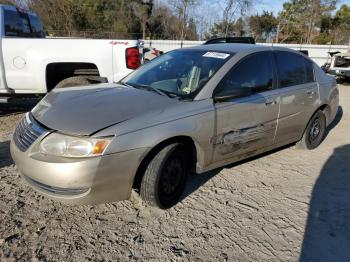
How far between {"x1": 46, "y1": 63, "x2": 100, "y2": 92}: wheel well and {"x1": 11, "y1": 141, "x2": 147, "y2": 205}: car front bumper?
357 cm

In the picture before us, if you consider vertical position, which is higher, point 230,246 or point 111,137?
point 111,137

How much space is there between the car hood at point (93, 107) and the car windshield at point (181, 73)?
0.83 ft

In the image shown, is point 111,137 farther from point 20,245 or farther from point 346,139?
point 346,139

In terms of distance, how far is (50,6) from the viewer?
20594mm

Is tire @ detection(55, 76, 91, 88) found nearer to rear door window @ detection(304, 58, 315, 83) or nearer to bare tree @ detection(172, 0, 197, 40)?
rear door window @ detection(304, 58, 315, 83)

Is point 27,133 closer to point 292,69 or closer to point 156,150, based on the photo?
point 156,150

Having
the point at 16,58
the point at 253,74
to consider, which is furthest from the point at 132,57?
the point at 253,74

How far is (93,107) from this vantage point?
10.7 ft

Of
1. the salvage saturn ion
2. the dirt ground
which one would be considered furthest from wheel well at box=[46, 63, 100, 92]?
the dirt ground

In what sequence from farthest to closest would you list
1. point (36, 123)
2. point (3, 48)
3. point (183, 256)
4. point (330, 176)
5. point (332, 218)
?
1. point (3, 48)
2. point (330, 176)
3. point (332, 218)
4. point (36, 123)
5. point (183, 256)

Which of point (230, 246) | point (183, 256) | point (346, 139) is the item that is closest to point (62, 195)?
point (183, 256)

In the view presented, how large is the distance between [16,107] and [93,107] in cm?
515

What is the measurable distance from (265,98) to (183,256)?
2225 mm

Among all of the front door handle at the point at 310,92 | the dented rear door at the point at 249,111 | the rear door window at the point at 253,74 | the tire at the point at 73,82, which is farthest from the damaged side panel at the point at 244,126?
the tire at the point at 73,82
